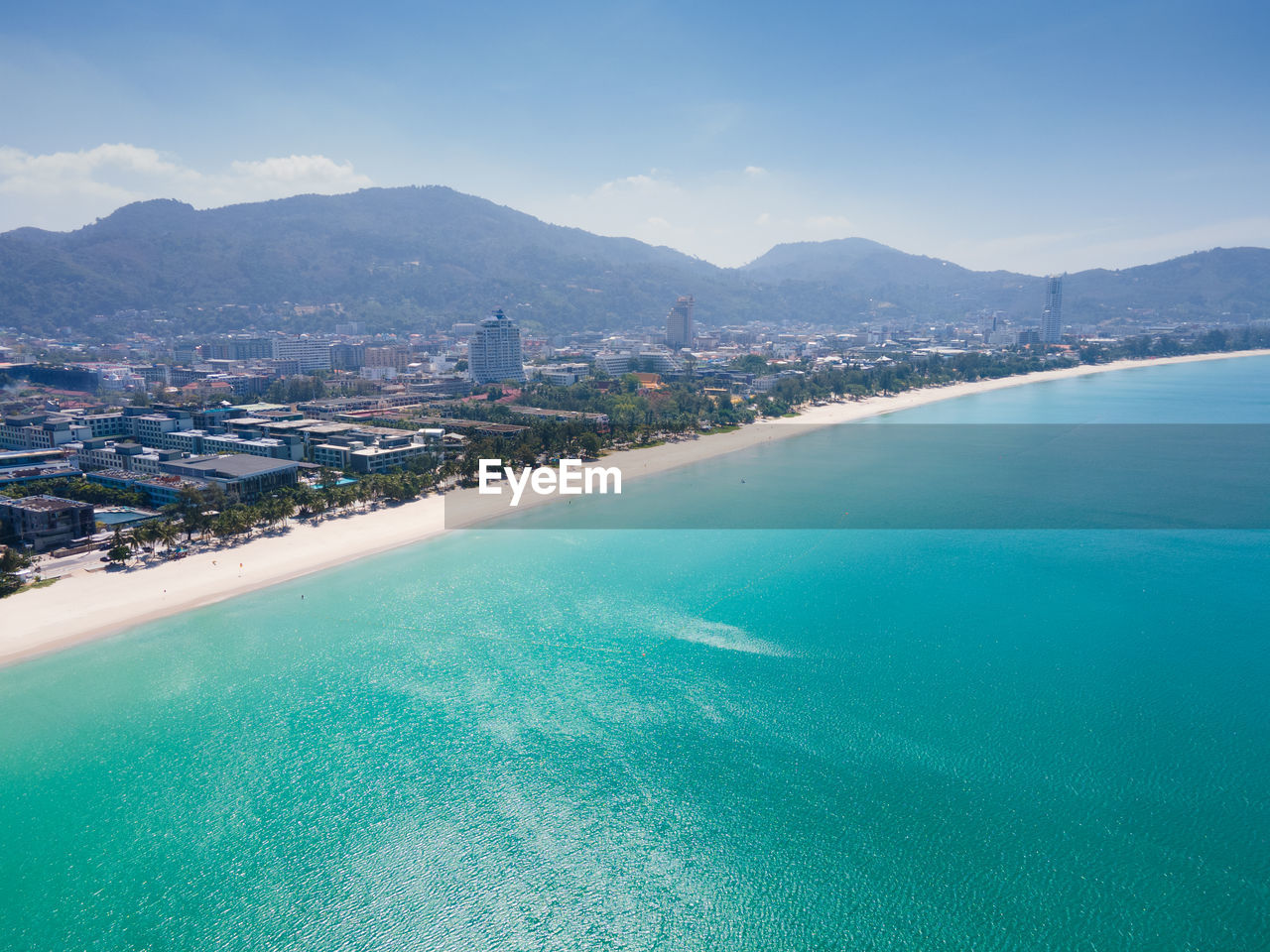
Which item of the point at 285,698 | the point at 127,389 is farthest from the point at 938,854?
the point at 127,389

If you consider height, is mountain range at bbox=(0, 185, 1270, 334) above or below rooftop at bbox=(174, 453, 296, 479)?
above

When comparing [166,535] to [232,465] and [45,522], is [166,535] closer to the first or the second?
[45,522]

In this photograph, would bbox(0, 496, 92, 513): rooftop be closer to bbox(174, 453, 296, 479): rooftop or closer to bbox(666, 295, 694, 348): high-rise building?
bbox(174, 453, 296, 479): rooftop

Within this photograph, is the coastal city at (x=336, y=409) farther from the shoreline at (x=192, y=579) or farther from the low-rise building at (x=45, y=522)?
the shoreline at (x=192, y=579)

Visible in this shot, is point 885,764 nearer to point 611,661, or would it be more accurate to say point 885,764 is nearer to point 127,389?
point 611,661

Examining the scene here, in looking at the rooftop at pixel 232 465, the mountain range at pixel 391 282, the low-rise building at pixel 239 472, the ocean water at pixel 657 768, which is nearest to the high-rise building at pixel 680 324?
the mountain range at pixel 391 282

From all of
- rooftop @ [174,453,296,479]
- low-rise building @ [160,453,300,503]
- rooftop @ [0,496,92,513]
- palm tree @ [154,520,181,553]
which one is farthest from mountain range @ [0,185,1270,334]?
palm tree @ [154,520,181,553]

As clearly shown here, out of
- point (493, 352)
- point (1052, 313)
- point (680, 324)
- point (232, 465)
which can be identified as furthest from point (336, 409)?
point (1052, 313)
